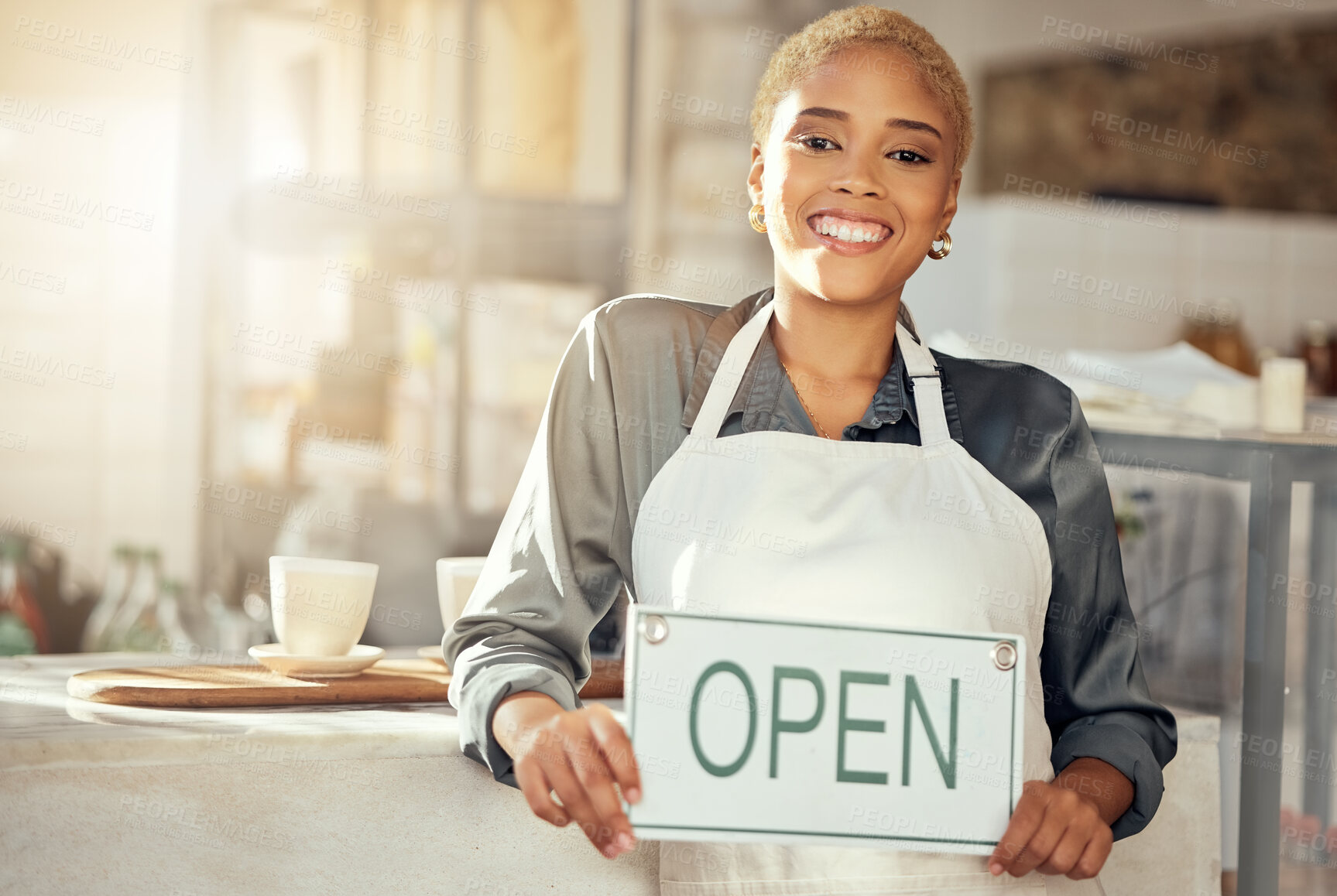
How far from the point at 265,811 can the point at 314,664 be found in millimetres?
209

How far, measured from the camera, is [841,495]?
1.06 metres

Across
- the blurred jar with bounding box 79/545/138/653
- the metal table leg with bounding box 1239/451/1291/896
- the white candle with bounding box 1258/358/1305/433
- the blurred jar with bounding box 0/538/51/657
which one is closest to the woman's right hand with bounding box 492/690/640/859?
the metal table leg with bounding box 1239/451/1291/896

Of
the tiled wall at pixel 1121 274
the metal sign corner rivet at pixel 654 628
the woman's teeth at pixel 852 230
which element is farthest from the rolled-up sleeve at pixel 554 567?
the tiled wall at pixel 1121 274

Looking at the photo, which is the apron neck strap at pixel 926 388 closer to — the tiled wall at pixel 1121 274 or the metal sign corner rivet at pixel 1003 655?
the metal sign corner rivet at pixel 1003 655

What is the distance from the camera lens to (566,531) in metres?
1.09

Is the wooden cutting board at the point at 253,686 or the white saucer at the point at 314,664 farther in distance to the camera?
the white saucer at the point at 314,664

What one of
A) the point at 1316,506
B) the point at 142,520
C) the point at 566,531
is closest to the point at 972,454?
the point at 566,531

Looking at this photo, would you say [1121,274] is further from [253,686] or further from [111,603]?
[253,686]

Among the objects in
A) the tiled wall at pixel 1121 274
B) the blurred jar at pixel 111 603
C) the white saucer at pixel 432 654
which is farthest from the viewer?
the tiled wall at pixel 1121 274

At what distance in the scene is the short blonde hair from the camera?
1.12m

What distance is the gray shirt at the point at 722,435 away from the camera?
108cm

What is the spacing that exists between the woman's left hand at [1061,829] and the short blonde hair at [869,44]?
0.55m

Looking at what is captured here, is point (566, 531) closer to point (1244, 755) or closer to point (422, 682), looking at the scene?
point (422, 682)

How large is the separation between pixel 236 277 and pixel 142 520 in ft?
2.18
